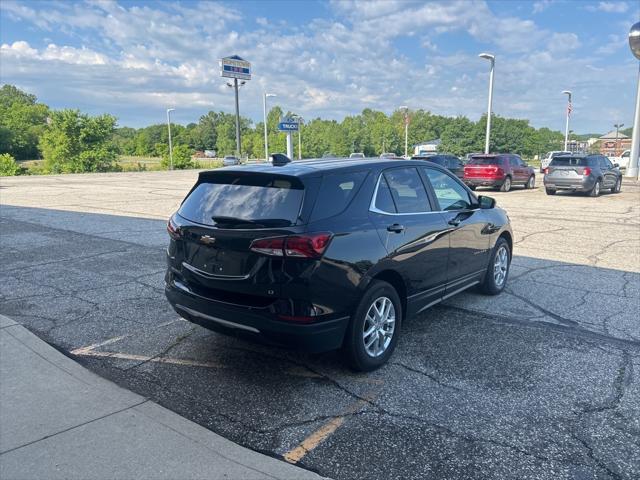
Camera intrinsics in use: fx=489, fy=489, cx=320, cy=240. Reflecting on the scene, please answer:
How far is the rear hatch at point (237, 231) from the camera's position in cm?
349

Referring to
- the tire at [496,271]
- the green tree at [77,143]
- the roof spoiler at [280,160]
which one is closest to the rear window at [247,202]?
the roof spoiler at [280,160]

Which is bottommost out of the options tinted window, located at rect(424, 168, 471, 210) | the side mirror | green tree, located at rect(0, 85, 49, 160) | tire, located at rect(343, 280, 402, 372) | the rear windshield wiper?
tire, located at rect(343, 280, 402, 372)

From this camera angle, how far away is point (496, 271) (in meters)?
6.15

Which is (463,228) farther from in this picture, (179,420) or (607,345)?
(179,420)

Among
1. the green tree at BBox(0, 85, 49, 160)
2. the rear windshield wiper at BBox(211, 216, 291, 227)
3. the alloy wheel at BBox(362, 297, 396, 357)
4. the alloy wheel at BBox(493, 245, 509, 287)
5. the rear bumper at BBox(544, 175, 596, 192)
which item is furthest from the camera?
the green tree at BBox(0, 85, 49, 160)

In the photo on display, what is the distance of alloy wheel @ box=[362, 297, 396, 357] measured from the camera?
395cm

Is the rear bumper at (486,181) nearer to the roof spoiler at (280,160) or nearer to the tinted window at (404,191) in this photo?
the tinted window at (404,191)

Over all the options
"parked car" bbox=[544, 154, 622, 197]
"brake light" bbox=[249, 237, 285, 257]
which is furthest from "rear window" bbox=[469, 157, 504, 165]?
"brake light" bbox=[249, 237, 285, 257]

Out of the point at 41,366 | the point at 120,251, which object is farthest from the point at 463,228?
the point at 120,251

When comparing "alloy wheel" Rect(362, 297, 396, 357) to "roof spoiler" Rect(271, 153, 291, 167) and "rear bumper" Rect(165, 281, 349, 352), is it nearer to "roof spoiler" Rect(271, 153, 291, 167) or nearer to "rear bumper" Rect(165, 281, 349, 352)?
"rear bumper" Rect(165, 281, 349, 352)

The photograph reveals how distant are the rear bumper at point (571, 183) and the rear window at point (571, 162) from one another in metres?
0.66

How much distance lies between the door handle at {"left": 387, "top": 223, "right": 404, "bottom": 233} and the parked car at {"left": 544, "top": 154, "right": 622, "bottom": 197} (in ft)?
59.9

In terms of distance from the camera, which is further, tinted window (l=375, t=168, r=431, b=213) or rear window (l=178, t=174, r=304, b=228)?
tinted window (l=375, t=168, r=431, b=213)

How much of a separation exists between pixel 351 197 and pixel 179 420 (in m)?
2.05
